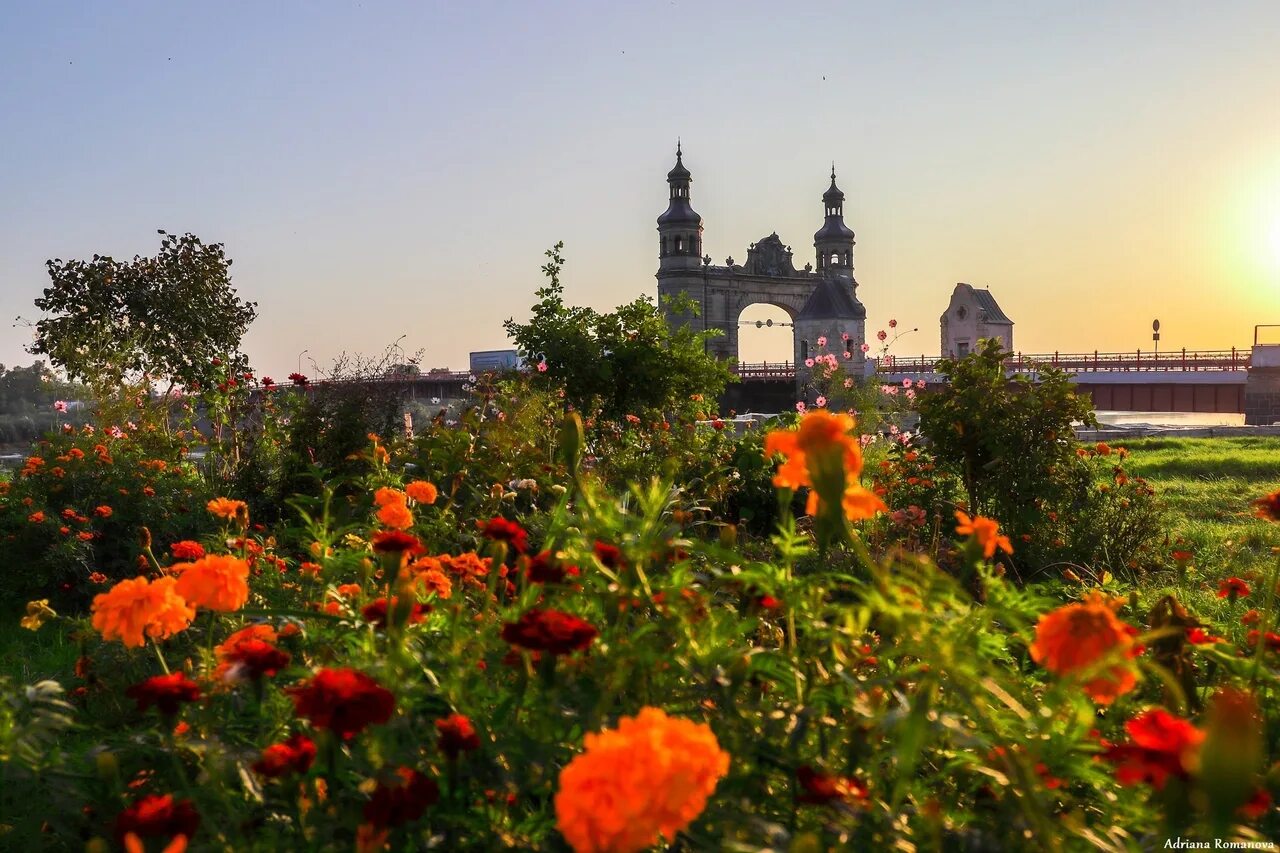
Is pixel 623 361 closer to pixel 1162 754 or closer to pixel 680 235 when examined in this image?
pixel 1162 754

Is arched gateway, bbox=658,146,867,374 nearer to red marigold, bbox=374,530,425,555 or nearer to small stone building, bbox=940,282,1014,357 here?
small stone building, bbox=940,282,1014,357

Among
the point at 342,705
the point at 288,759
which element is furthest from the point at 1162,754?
the point at 288,759

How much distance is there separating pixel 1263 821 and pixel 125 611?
2016 mm

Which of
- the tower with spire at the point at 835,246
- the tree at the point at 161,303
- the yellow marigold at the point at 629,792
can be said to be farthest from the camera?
the tower with spire at the point at 835,246

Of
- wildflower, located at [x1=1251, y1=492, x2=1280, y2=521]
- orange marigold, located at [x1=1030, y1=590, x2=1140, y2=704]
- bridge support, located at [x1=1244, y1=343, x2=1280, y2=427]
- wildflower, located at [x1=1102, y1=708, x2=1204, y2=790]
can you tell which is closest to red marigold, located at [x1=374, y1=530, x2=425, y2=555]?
orange marigold, located at [x1=1030, y1=590, x2=1140, y2=704]

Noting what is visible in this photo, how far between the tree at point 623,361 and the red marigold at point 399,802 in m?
8.61

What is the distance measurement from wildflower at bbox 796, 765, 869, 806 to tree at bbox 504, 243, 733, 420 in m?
8.49

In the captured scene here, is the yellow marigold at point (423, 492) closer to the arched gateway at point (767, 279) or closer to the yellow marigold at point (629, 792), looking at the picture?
the yellow marigold at point (629, 792)

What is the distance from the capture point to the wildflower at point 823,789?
1.40m

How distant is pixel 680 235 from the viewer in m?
68.6

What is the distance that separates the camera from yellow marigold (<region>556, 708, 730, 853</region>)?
1110mm

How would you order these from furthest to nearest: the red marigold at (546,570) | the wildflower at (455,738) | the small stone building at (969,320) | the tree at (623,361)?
the small stone building at (969,320), the tree at (623,361), the red marigold at (546,570), the wildflower at (455,738)

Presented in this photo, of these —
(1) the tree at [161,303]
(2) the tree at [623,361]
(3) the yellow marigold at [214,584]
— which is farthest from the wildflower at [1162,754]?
(1) the tree at [161,303]

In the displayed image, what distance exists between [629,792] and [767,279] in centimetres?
7353
